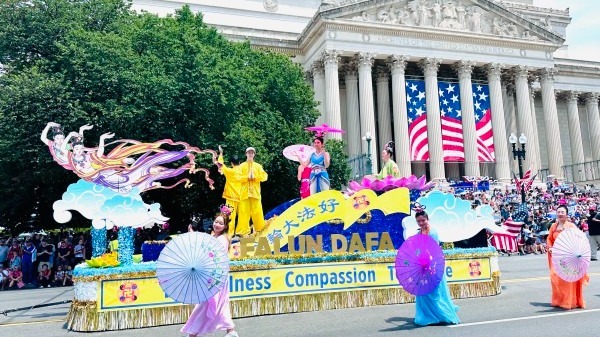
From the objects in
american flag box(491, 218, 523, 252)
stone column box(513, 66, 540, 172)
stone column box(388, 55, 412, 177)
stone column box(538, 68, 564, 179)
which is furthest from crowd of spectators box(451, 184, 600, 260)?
stone column box(388, 55, 412, 177)

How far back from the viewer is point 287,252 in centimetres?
1152

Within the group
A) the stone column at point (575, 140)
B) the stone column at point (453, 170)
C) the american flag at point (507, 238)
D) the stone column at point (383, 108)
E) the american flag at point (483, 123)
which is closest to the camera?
the american flag at point (507, 238)

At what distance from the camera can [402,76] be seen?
38.0 meters

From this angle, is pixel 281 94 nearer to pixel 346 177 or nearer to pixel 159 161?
pixel 346 177

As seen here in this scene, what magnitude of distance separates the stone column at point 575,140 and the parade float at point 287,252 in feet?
141

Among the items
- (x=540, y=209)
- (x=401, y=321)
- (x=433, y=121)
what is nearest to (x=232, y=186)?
(x=401, y=321)

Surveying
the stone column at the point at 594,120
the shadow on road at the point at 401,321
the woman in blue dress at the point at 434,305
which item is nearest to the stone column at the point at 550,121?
the stone column at the point at 594,120

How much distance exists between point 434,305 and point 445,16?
118 ft

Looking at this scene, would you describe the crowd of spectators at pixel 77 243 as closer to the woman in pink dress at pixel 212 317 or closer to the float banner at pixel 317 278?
the float banner at pixel 317 278

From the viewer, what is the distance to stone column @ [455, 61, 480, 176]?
38.6 metres

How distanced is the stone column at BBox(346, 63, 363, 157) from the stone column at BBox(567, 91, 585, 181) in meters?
24.6

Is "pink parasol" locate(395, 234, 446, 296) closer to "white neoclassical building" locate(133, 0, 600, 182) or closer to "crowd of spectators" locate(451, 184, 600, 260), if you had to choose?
"crowd of spectators" locate(451, 184, 600, 260)

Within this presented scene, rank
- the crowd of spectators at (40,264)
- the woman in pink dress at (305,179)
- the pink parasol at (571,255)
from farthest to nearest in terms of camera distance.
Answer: the crowd of spectators at (40,264) → the woman in pink dress at (305,179) → the pink parasol at (571,255)

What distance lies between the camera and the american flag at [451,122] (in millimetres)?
38438
